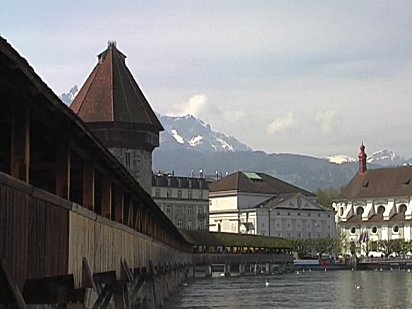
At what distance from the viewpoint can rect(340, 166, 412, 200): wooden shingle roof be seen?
6385 inches

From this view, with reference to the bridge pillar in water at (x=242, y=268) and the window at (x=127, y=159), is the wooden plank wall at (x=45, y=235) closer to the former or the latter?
the window at (x=127, y=159)

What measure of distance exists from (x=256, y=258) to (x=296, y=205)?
147ft

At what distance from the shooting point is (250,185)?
16112 cm

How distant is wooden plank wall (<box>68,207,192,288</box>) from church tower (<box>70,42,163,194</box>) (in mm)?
53638

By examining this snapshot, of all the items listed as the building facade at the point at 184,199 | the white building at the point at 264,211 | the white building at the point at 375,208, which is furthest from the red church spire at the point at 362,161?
the building facade at the point at 184,199

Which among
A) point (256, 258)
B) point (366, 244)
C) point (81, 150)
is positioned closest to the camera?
point (81, 150)

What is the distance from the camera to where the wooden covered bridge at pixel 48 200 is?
33.7 ft

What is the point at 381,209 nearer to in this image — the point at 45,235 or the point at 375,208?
the point at 375,208

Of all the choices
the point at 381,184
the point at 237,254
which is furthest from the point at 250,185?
the point at 237,254

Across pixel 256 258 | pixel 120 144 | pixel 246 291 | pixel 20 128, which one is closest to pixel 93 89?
pixel 120 144

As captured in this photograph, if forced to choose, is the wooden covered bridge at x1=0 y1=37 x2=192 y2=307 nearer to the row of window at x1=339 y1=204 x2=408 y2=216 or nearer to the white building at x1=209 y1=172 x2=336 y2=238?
the white building at x1=209 y1=172 x2=336 y2=238

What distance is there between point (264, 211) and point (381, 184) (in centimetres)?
2770

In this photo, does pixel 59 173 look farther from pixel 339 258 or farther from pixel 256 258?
pixel 339 258

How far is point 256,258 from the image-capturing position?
11262 centimetres
